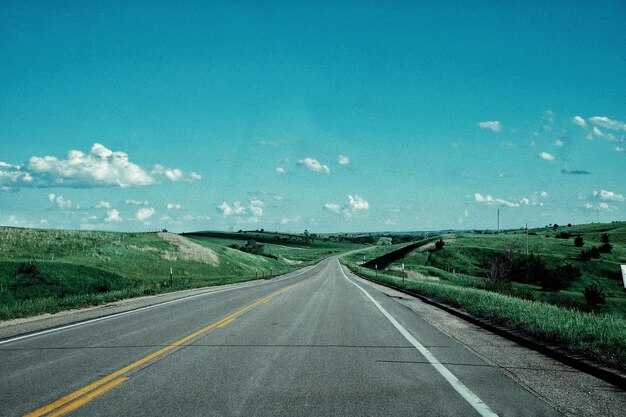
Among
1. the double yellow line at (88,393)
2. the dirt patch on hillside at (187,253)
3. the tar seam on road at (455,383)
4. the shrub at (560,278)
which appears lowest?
the shrub at (560,278)

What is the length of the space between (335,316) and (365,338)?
4.02 metres

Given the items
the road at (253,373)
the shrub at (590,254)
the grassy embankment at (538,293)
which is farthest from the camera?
the shrub at (590,254)

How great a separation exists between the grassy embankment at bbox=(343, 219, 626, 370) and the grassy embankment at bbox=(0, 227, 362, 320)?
14.2 meters

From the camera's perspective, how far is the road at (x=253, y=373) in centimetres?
534

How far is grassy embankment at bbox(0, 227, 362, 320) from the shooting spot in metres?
Result: 23.2

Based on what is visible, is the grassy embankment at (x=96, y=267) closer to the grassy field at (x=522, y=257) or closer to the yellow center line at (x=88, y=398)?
the yellow center line at (x=88, y=398)

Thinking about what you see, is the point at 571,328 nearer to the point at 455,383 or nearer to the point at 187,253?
the point at 455,383

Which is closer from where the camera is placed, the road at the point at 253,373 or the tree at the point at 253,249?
the road at the point at 253,373

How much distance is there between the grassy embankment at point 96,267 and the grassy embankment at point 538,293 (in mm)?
14248

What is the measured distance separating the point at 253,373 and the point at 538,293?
52.8 meters

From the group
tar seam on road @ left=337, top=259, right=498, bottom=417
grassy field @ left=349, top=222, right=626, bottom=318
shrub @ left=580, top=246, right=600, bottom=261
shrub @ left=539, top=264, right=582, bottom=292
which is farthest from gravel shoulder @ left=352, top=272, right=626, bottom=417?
shrub @ left=580, top=246, right=600, bottom=261

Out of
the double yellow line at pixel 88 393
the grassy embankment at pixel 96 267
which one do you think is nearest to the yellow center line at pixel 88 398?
the double yellow line at pixel 88 393

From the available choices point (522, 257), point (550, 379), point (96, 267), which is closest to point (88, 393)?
point (550, 379)

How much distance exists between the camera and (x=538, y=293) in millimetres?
52250
